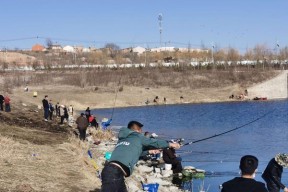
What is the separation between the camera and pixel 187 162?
20484 millimetres

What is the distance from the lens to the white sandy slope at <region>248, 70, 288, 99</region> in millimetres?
75812

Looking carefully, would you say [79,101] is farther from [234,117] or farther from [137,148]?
[137,148]

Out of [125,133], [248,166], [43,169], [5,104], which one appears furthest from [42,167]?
[5,104]

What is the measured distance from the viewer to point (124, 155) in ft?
24.6

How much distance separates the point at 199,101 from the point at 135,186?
59143mm

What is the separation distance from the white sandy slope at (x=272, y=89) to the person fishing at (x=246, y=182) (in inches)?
2781

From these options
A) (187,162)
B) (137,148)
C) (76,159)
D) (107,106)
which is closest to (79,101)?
(107,106)

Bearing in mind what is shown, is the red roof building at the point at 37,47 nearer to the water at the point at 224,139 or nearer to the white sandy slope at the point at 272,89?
the white sandy slope at the point at 272,89

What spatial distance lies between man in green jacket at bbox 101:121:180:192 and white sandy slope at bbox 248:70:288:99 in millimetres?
68844

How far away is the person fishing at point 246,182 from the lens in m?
5.42

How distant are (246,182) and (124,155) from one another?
2.44 m

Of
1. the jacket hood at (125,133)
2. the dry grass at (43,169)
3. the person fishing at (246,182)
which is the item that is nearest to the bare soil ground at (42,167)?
the dry grass at (43,169)

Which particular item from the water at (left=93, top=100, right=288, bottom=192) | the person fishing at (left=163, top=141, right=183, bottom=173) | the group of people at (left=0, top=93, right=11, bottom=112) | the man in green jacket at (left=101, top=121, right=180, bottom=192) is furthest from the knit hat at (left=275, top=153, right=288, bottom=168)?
the group of people at (left=0, top=93, right=11, bottom=112)

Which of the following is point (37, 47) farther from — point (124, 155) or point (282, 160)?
point (124, 155)
